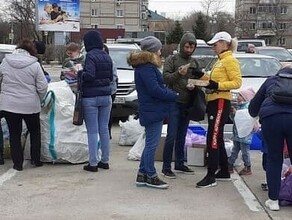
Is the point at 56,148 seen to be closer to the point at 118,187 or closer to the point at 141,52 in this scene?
the point at 118,187

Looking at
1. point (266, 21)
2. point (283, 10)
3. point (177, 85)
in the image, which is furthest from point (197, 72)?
point (283, 10)

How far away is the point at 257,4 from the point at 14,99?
8551 centimetres

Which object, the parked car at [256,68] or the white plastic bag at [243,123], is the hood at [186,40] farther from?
the parked car at [256,68]

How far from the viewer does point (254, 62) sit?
12367mm

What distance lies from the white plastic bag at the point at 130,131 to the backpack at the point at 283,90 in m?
3.70

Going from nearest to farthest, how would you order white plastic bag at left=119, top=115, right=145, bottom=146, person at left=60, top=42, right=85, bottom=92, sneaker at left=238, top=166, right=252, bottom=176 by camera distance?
1. sneaker at left=238, top=166, right=252, bottom=176
2. person at left=60, top=42, right=85, bottom=92
3. white plastic bag at left=119, top=115, right=145, bottom=146

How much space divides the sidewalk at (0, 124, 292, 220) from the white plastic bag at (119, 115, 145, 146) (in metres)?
1.54

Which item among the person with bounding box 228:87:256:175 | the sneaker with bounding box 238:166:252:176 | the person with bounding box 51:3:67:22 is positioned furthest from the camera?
the person with bounding box 51:3:67:22

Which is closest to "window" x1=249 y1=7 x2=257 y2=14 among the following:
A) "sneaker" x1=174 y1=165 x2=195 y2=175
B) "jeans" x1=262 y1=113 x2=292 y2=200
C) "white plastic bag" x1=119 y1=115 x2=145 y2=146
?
"white plastic bag" x1=119 y1=115 x2=145 y2=146

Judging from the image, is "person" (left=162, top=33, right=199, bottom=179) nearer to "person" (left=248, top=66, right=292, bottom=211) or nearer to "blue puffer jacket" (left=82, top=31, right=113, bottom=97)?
"blue puffer jacket" (left=82, top=31, right=113, bottom=97)

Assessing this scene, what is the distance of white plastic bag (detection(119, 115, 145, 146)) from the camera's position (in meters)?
A: 8.88

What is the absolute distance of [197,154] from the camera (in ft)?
24.7

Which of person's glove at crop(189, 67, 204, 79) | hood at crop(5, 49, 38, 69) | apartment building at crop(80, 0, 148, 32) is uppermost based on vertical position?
apartment building at crop(80, 0, 148, 32)

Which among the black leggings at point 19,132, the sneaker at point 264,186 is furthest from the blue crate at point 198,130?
the black leggings at point 19,132
